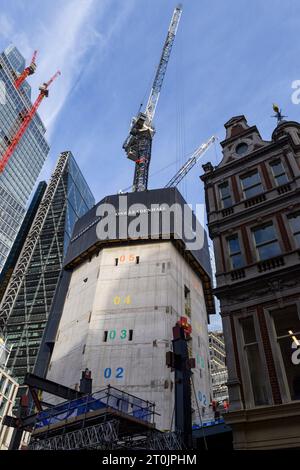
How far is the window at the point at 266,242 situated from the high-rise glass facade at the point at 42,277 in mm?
101024

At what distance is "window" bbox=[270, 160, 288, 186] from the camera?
21786 mm

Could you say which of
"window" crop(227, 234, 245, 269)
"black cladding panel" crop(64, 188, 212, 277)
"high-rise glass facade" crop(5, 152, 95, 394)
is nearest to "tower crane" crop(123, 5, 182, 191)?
"black cladding panel" crop(64, 188, 212, 277)

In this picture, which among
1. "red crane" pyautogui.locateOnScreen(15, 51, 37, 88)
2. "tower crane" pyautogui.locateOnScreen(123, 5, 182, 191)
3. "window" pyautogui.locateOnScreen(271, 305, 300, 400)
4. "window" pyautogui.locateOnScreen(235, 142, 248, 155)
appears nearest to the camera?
"window" pyautogui.locateOnScreen(271, 305, 300, 400)

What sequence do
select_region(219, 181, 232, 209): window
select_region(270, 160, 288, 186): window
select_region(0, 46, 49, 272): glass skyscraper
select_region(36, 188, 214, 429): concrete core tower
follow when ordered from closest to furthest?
select_region(270, 160, 288, 186): window → select_region(219, 181, 232, 209): window → select_region(36, 188, 214, 429): concrete core tower → select_region(0, 46, 49, 272): glass skyscraper

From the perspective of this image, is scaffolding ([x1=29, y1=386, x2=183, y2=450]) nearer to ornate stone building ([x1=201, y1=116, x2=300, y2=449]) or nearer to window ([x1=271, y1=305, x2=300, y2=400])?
ornate stone building ([x1=201, y1=116, x2=300, y2=449])

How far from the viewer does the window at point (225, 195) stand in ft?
76.7

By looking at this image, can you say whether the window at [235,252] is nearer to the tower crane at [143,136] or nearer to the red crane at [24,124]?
the tower crane at [143,136]

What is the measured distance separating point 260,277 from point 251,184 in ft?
23.4

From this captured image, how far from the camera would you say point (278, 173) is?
22297mm

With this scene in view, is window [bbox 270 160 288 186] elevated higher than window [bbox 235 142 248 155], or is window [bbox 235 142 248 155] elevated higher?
window [bbox 235 142 248 155]

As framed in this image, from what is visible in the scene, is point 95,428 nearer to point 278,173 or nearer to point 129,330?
point 278,173

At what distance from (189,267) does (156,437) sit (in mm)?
41501

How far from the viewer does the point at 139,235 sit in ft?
186

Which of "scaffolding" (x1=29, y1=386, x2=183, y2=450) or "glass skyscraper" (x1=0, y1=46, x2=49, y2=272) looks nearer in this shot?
"scaffolding" (x1=29, y1=386, x2=183, y2=450)
